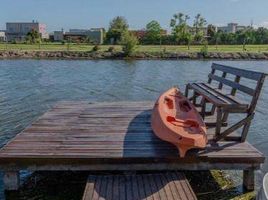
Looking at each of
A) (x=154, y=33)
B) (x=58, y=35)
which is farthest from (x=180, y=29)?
(x=58, y=35)

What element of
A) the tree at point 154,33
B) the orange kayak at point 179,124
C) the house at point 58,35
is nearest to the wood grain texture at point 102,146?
the orange kayak at point 179,124

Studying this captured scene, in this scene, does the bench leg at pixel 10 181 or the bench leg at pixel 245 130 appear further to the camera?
the bench leg at pixel 245 130

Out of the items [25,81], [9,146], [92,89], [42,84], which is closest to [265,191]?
[9,146]

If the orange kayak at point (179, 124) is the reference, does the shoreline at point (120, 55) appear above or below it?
below

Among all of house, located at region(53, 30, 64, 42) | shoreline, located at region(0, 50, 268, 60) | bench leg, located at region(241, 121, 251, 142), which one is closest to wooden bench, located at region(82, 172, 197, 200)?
bench leg, located at region(241, 121, 251, 142)

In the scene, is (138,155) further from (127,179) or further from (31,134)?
(31,134)

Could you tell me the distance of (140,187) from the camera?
19.7ft

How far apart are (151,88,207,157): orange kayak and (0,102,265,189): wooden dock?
229mm

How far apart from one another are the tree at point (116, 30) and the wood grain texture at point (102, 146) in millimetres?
63200

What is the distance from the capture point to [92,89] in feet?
67.3

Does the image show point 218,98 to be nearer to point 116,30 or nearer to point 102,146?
point 102,146

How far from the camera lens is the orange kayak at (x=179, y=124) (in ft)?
21.2

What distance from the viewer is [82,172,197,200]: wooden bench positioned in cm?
570

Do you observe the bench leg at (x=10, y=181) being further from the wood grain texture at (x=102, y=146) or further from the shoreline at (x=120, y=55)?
the shoreline at (x=120, y=55)
